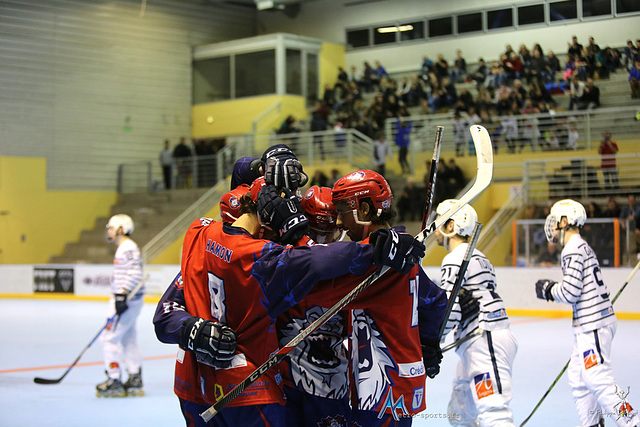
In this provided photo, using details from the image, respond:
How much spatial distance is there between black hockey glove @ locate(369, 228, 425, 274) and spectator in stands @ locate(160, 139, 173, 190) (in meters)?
20.9

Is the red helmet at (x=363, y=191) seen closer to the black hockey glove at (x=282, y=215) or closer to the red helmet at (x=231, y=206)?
the black hockey glove at (x=282, y=215)

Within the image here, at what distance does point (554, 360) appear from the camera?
874cm

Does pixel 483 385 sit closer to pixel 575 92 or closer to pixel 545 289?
pixel 545 289

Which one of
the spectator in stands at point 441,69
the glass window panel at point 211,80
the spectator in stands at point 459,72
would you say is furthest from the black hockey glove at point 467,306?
the glass window panel at point 211,80

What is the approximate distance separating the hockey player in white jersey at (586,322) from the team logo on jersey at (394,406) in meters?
2.43

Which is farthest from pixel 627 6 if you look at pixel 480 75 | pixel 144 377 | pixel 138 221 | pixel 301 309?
pixel 301 309

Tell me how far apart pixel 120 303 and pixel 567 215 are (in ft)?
13.2

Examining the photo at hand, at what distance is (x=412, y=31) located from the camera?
915 inches

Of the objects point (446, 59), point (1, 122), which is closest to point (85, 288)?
point (1, 122)

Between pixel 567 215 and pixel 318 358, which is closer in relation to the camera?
pixel 318 358

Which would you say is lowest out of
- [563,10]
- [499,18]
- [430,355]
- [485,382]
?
[485,382]

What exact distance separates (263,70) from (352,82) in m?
3.27

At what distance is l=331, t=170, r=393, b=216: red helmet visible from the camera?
3.01 metres

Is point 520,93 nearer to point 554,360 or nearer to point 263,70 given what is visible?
point 263,70
